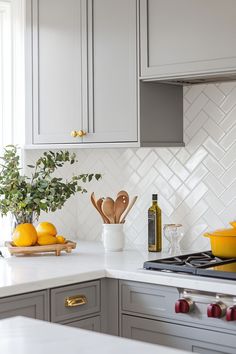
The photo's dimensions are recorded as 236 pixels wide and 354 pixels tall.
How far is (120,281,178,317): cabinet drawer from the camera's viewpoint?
9.70ft

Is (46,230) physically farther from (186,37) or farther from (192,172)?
(186,37)

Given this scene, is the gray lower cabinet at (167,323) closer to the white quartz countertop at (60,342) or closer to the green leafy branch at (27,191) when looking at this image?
the green leafy branch at (27,191)

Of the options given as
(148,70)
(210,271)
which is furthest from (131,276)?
(148,70)

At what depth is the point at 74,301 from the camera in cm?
305

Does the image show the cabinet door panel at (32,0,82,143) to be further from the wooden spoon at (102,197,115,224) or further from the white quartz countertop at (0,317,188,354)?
the white quartz countertop at (0,317,188,354)

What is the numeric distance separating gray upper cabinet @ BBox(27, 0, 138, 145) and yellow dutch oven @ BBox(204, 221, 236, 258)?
606 millimetres

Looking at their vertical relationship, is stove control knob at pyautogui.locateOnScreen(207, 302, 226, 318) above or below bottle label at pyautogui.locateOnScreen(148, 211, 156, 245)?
below

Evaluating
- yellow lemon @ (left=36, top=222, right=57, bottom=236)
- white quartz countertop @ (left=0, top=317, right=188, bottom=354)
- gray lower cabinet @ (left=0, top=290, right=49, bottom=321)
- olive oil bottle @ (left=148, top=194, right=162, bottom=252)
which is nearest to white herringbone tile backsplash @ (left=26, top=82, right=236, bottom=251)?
olive oil bottle @ (left=148, top=194, right=162, bottom=252)

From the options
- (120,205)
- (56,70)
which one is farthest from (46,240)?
(56,70)

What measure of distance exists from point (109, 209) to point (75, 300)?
758 millimetres

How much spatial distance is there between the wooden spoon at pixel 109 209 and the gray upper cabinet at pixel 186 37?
2.31ft

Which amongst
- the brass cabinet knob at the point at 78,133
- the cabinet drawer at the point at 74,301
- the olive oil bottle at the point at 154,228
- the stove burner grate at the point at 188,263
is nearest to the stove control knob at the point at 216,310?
the stove burner grate at the point at 188,263

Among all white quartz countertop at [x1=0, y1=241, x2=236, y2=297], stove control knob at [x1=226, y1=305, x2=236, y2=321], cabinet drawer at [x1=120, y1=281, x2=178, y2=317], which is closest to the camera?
stove control knob at [x1=226, y1=305, x2=236, y2=321]

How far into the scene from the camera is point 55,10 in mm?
3771
